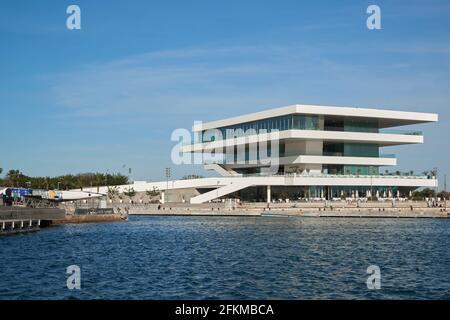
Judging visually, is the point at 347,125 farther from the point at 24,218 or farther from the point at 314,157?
the point at 24,218

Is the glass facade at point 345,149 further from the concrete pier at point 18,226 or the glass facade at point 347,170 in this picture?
the concrete pier at point 18,226

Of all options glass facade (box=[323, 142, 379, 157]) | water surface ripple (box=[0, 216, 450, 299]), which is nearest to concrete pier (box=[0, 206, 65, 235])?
water surface ripple (box=[0, 216, 450, 299])

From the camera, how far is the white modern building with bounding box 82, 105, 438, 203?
11169 centimetres

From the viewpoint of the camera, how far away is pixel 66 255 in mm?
41688

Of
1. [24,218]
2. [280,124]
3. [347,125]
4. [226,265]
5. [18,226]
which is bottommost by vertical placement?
[226,265]

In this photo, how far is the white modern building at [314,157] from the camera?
4397 inches

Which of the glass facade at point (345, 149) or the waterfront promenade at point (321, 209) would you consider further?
the glass facade at point (345, 149)

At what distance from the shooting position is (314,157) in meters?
114

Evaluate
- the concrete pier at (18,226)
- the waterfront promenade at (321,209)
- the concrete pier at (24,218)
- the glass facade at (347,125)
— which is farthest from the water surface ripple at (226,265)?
the glass facade at (347,125)

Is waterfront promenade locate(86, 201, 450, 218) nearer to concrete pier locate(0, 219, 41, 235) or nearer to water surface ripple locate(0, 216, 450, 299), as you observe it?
water surface ripple locate(0, 216, 450, 299)

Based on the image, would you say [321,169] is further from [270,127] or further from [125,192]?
[125,192]

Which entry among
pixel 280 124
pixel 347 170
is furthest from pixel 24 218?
pixel 347 170
